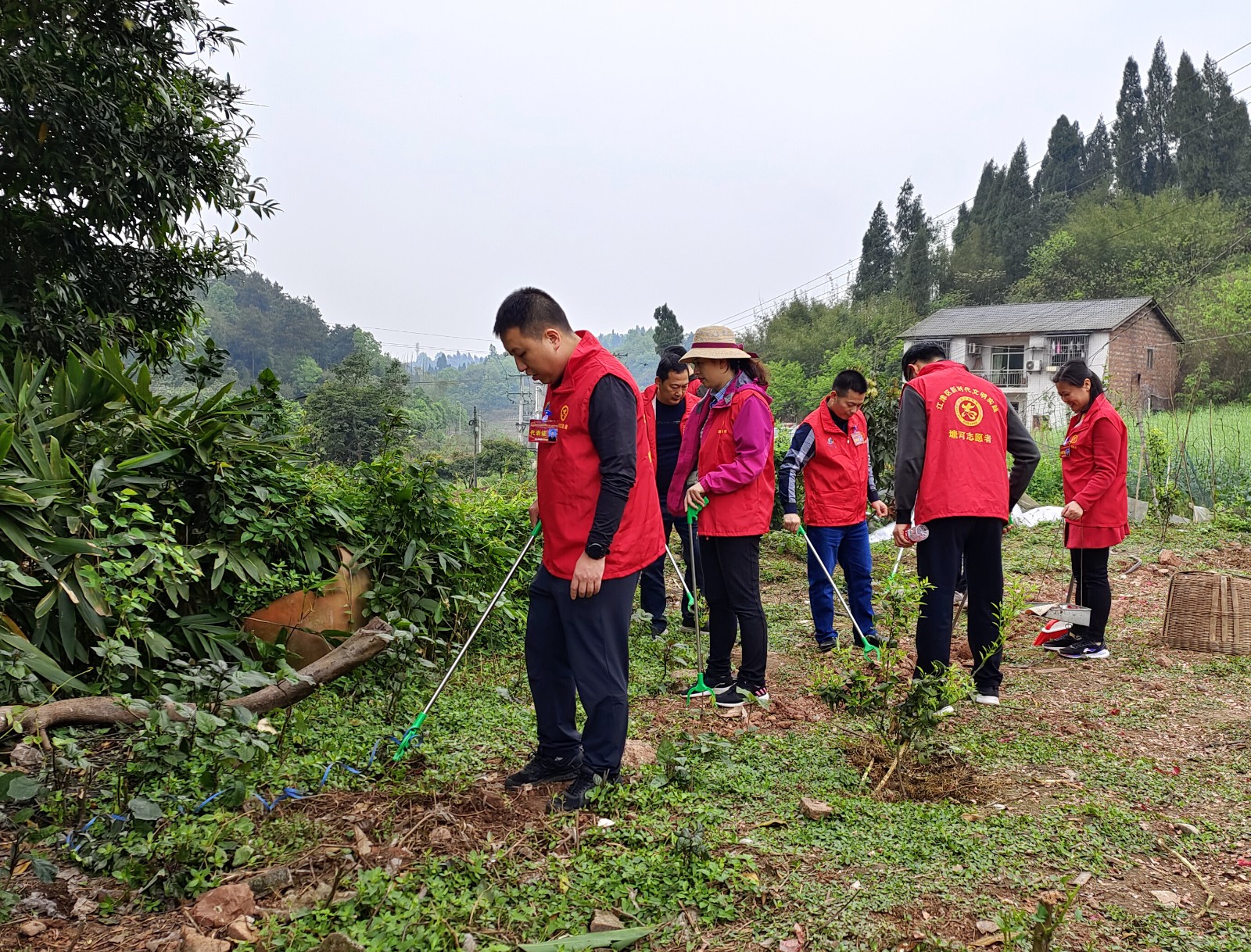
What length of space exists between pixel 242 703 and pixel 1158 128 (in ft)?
199

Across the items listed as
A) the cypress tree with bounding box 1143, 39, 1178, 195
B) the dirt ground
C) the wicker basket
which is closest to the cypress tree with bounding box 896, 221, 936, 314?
the cypress tree with bounding box 1143, 39, 1178, 195

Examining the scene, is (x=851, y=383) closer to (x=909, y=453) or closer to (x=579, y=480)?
(x=909, y=453)

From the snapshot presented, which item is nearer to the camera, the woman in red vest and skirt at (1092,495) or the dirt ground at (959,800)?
the dirt ground at (959,800)

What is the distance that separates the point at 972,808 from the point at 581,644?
1543 millimetres

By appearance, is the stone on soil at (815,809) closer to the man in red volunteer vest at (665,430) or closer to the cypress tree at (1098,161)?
the man in red volunteer vest at (665,430)

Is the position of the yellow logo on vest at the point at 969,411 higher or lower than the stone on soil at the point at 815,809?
higher

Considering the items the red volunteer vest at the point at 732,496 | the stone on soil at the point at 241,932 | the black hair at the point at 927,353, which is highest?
the black hair at the point at 927,353

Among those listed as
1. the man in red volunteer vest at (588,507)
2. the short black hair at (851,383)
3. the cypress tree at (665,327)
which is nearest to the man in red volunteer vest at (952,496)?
the short black hair at (851,383)

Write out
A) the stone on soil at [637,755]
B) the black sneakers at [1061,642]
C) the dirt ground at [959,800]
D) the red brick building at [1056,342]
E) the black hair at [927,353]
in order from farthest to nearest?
the red brick building at [1056,342], the black sneakers at [1061,642], the black hair at [927,353], the stone on soil at [637,755], the dirt ground at [959,800]

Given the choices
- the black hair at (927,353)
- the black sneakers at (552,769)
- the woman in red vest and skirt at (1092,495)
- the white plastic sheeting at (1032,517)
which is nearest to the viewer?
the black sneakers at (552,769)

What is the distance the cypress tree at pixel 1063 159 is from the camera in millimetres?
53531

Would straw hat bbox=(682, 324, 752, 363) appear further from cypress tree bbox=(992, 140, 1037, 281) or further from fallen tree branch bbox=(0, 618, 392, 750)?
cypress tree bbox=(992, 140, 1037, 281)

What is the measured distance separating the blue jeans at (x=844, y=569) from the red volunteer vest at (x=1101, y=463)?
1340 millimetres

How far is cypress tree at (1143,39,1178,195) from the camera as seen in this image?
48.7 meters
